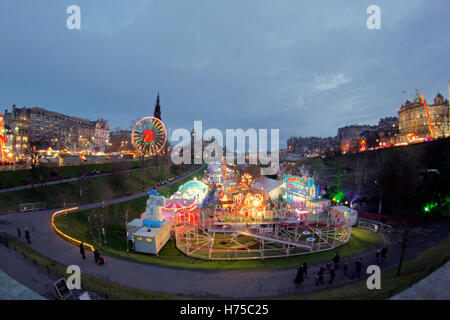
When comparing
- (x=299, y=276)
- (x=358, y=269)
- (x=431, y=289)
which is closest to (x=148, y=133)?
(x=299, y=276)

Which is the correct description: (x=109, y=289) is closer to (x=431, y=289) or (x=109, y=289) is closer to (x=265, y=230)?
(x=431, y=289)

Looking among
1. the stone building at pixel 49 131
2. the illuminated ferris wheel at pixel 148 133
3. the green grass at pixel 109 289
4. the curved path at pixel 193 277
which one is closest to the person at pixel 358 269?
the curved path at pixel 193 277

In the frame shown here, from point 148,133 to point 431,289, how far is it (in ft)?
140

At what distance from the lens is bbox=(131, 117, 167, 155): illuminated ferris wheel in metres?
40.8

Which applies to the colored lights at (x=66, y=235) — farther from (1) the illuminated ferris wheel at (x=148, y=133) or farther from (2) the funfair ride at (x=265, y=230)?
(1) the illuminated ferris wheel at (x=148, y=133)

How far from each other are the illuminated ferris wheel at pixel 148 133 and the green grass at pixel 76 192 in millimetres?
8733

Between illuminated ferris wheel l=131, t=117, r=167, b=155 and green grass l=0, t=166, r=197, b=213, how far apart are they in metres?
8.73

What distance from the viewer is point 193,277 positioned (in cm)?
1359

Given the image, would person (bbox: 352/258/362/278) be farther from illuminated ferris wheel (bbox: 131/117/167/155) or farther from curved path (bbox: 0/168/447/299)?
illuminated ferris wheel (bbox: 131/117/167/155)

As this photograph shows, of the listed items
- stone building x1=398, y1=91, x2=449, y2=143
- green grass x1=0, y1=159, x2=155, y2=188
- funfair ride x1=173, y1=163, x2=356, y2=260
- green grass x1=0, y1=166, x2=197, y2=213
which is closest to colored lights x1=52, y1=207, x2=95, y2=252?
green grass x1=0, y1=166, x2=197, y2=213
